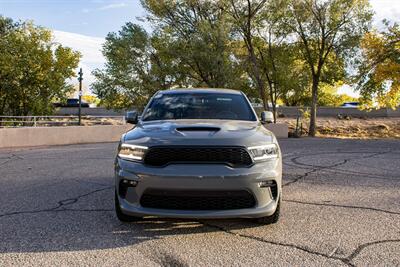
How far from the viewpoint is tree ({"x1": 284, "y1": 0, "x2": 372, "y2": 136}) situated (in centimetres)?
3058

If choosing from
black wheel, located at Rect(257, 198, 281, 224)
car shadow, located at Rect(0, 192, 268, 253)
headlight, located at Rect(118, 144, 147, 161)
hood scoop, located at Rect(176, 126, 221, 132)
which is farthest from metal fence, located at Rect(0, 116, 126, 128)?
black wheel, located at Rect(257, 198, 281, 224)

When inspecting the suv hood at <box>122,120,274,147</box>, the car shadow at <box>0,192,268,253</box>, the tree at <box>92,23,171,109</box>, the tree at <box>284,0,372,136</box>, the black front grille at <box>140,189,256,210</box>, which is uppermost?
the tree at <box>284,0,372,136</box>

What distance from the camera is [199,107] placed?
6.05 meters

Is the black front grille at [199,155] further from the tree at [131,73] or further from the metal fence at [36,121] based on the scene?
the tree at [131,73]

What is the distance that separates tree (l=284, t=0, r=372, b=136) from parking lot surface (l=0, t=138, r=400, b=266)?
25.4 meters

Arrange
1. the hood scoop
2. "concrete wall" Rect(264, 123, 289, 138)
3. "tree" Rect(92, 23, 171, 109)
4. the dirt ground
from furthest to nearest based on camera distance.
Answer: the dirt ground → "tree" Rect(92, 23, 171, 109) → "concrete wall" Rect(264, 123, 289, 138) → the hood scoop

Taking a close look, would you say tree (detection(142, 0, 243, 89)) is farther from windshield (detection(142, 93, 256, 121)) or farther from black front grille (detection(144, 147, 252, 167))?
black front grille (detection(144, 147, 252, 167))

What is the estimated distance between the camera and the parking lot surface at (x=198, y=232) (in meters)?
3.87

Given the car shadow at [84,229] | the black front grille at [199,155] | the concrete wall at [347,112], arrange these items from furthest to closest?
the concrete wall at [347,112] → the black front grille at [199,155] → the car shadow at [84,229]

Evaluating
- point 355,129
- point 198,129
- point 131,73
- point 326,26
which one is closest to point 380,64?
point 326,26

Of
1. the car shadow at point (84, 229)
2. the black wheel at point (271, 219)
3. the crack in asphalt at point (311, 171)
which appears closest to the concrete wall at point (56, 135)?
the crack in asphalt at point (311, 171)

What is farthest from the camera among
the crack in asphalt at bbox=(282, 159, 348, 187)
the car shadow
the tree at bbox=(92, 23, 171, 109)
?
the tree at bbox=(92, 23, 171, 109)

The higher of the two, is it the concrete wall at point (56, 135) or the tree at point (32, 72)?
the tree at point (32, 72)

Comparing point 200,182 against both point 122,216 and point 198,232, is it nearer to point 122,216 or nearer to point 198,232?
point 198,232
